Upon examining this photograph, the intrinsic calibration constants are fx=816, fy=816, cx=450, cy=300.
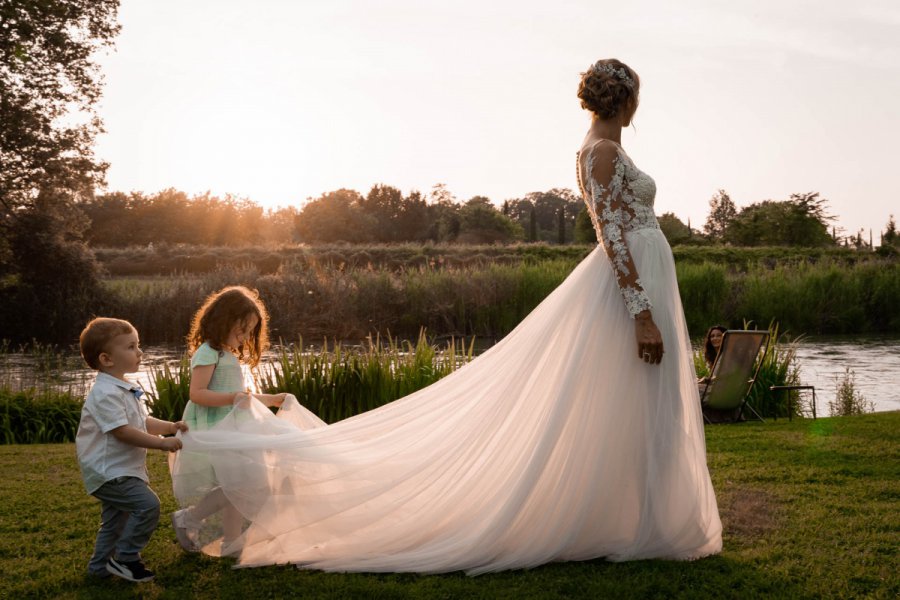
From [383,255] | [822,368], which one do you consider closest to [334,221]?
[383,255]

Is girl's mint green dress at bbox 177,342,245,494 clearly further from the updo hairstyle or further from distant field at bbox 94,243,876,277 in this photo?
distant field at bbox 94,243,876,277

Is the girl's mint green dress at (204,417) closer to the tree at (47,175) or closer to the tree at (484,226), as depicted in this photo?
the tree at (47,175)

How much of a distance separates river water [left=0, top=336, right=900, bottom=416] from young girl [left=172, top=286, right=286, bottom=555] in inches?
230

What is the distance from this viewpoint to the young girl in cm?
395

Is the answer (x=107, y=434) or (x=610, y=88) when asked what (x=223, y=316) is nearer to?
(x=107, y=434)

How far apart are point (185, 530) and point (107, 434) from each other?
668mm

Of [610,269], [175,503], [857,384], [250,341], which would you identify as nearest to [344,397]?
[175,503]

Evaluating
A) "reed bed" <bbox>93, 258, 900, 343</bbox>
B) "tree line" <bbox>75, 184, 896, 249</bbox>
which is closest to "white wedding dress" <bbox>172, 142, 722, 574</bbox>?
"reed bed" <bbox>93, 258, 900, 343</bbox>

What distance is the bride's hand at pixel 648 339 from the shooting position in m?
3.97

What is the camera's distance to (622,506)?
391cm

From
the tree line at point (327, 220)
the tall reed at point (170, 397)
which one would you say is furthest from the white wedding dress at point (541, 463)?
the tree line at point (327, 220)

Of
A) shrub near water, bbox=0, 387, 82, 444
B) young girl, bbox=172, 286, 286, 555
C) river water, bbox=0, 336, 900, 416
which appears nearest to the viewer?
young girl, bbox=172, 286, 286, 555

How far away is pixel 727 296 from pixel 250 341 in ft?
63.1

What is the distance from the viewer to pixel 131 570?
12.3 ft
